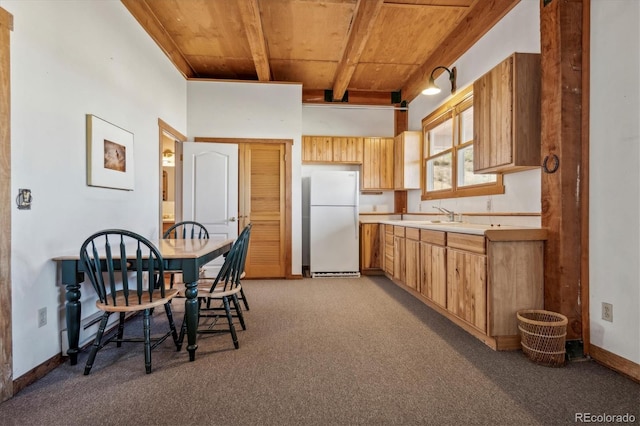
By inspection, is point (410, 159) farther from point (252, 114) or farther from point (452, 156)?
point (252, 114)

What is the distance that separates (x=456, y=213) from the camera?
3822 mm

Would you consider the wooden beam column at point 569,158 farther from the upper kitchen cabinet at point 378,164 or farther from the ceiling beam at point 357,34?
the upper kitchen cabinet at point 378,164

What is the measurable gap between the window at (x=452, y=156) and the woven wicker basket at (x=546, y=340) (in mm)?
1327

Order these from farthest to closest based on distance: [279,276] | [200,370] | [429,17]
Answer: [279,276] < [429,17] < [200,370]

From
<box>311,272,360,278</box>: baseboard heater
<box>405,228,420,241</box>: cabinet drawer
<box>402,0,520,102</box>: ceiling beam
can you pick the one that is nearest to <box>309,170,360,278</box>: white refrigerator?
<box>311,272,360,278</box>: baseboard heater

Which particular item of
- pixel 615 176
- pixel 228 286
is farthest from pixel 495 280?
pixel 228 286

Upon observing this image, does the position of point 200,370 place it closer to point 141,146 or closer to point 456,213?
point 141,146

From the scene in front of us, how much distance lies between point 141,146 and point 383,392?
120 inches

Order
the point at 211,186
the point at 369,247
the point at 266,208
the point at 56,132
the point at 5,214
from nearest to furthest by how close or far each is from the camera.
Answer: the point at 5,214 → the point at 56,132 → the point at 211,186 → the point at 266,208 → the point at 369,247

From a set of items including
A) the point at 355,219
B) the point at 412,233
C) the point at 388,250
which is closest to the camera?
the point at 412,233

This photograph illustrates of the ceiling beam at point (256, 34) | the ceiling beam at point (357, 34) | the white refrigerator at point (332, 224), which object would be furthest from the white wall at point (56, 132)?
the white refrigerator at point (332, 224)

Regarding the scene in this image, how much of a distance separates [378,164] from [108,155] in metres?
3.76

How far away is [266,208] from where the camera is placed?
4.68 m

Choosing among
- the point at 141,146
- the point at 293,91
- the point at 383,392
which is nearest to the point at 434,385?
the point at 383,392
